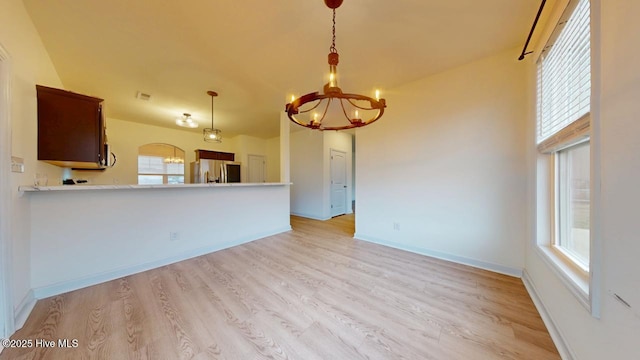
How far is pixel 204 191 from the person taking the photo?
10.3ft

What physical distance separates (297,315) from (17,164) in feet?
8.36

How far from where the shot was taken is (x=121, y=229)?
2.38m

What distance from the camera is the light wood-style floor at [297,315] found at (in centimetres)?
134

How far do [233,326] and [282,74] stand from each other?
288cm

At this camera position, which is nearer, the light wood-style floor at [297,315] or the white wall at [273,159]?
the light wood-style floor at [297,315]

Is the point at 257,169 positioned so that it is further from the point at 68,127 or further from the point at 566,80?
the point at 566,80

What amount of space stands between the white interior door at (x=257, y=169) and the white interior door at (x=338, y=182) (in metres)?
2.61

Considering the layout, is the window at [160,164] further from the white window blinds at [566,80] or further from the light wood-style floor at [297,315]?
the white window blinds at [566,80]

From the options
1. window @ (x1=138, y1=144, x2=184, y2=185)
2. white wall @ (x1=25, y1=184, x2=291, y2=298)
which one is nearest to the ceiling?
white wall @ (x1=25, y1=184, x2=291, y2=298)

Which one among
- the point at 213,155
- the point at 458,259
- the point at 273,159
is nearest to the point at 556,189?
the point at 458,259

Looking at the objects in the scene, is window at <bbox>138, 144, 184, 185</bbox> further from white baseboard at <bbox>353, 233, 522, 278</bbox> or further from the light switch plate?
white baseboard at <bbox>353, 233, 522, 278</bbox>

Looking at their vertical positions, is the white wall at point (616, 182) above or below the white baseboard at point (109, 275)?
above

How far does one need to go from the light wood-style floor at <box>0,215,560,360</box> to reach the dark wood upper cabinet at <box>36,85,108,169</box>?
4.68ft

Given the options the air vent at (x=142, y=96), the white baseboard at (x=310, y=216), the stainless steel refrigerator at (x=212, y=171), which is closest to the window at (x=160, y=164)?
the stainless steel refrigerator at (x=212, y=171)
